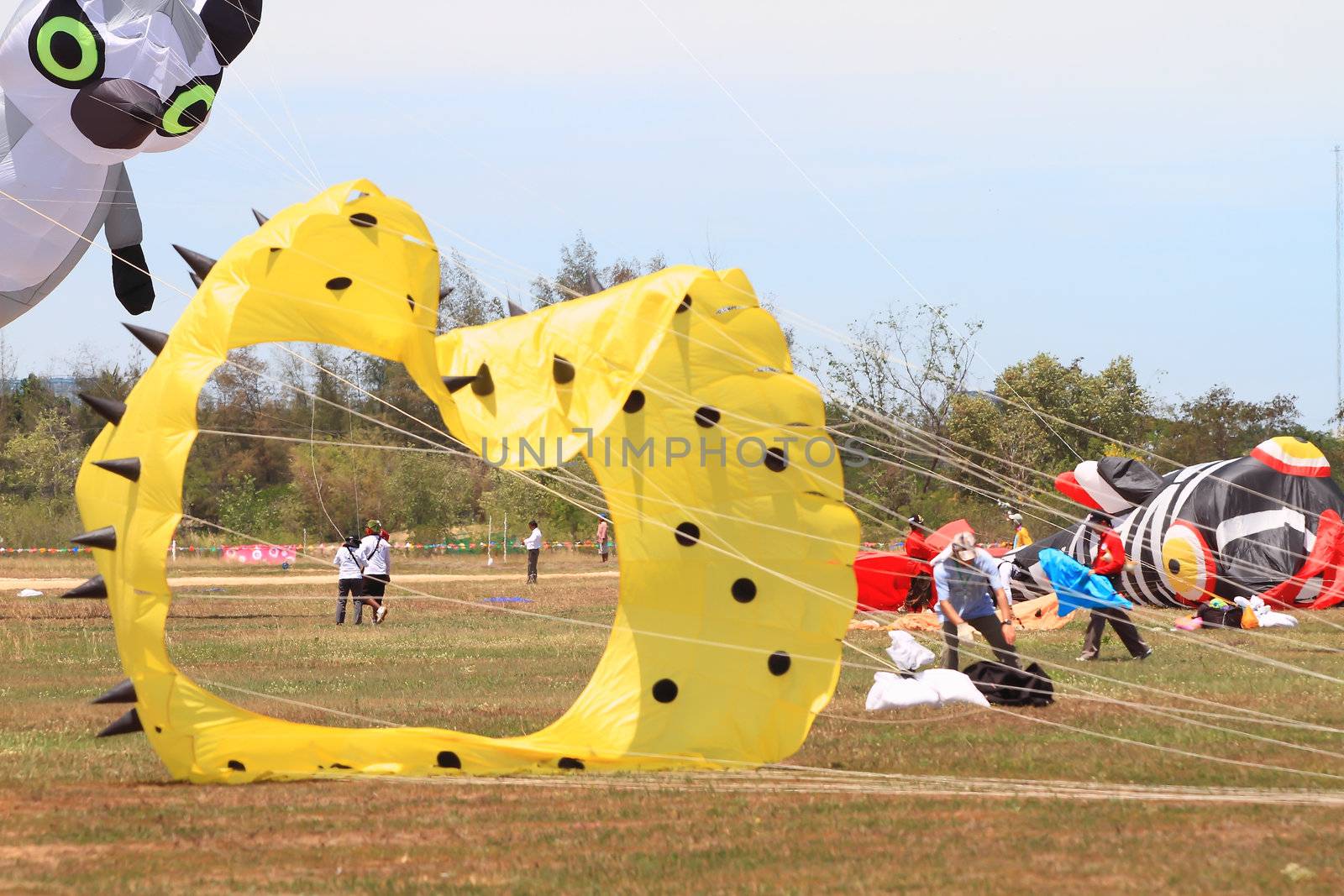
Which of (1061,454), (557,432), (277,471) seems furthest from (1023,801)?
(277,471)

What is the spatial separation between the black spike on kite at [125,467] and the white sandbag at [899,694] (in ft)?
17.6

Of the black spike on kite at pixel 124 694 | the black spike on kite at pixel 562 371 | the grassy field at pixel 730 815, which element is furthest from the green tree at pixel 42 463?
the black spike on kite at pixel 562 371

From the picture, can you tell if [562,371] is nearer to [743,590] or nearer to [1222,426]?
[743,590]

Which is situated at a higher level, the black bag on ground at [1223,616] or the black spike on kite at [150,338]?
the black spike on kite at [150,338]

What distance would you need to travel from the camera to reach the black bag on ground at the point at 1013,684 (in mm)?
10742

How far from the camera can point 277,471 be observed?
2143 inches

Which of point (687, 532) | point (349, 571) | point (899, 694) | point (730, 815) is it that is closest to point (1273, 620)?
point (899, 694)

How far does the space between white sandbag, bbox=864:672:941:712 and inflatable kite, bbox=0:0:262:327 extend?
8.44 meters

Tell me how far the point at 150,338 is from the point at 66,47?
24.7 feet

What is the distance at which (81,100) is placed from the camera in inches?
553

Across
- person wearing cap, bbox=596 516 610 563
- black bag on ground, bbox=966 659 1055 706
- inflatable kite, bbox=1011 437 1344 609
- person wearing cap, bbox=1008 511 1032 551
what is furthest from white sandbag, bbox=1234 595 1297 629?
person wearing cap, bbox=596 516 610 563

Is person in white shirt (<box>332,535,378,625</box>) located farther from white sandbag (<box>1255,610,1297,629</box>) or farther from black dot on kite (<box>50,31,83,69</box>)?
white sandbag (<box>1255,610,1297,629</box>)

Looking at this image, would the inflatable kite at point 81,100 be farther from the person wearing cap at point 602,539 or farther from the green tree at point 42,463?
the green tree at point 42,463

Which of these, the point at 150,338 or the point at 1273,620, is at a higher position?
the point at 150,338
